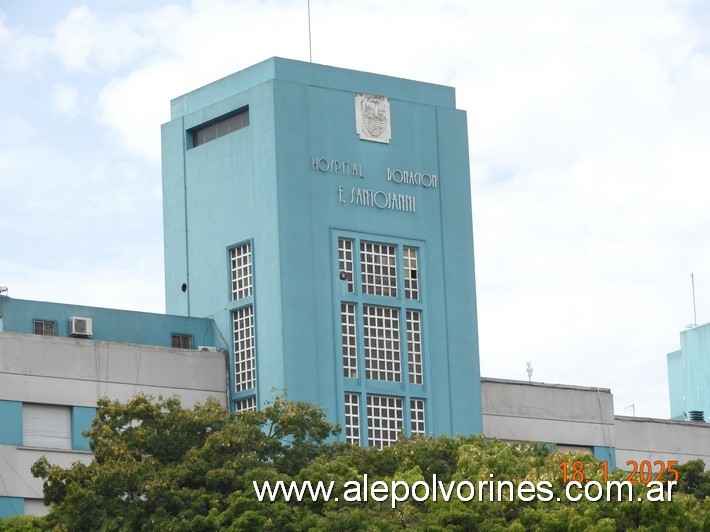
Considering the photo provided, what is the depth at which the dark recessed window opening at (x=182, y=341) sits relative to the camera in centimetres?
7600

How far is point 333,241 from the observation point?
74812 mm

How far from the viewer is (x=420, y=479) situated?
60.2m

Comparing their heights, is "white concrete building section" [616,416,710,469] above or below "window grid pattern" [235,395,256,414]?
below

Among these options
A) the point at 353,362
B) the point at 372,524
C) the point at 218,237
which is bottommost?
the point at 372,524

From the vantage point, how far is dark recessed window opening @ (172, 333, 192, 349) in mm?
76000

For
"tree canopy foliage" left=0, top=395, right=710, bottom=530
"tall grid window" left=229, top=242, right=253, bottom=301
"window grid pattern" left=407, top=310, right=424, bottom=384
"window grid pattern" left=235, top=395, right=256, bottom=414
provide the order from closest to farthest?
"tree canopy foliage" left=0, top=395, right=710, bottom=530 < "window grid pattern" left=235, top=395, right=256, bottom=414 < "tall grid window" left=229, top=242, right=253, bottom=301 < "window grid pattern" left=407, top=310, right=424, bottom=384

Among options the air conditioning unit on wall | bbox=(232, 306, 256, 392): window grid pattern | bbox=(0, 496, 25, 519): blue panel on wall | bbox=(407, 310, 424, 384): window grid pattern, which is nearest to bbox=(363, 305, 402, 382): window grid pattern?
bbox=(407, 310, 424, 384): window grid pattern

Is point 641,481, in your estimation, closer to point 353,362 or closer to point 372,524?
point 372,524

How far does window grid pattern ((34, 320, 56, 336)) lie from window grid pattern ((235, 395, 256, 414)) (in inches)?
281

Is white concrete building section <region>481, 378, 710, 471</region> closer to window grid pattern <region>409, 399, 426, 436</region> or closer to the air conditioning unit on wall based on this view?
window grid pattern <region>409, 399, 426, 436</region>

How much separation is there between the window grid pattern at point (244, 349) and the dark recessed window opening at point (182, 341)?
1939mm

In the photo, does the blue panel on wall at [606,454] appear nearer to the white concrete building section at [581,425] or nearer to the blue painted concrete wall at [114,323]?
the white concrete building section at [581,425]

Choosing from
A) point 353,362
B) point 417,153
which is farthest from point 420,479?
point 417,153

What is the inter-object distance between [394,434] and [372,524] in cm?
1740
